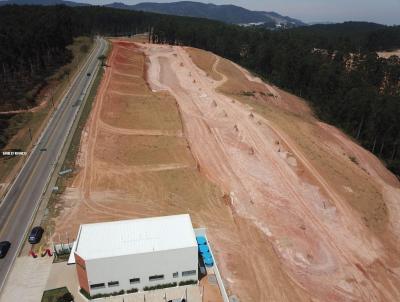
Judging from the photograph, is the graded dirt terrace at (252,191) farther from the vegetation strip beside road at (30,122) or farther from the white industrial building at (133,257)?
the vegetation strip beside road at (30,122)

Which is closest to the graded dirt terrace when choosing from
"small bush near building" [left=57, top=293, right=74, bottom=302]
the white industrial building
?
the white industrial building

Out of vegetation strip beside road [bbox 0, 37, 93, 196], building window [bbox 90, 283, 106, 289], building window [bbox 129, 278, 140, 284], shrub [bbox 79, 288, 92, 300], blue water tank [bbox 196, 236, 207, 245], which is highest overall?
vegetation strip beside road [bbox 0, 37, 93, 196]

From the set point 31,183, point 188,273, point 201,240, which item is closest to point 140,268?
point 188,273

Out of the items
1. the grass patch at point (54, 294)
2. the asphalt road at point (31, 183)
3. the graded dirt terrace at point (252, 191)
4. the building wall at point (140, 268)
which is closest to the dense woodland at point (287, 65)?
the graded dirt terrace at point (252, 191)

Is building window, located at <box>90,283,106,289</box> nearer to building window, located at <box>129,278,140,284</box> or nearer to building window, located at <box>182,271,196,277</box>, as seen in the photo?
building window, located at <box>129,278,140,284</box>

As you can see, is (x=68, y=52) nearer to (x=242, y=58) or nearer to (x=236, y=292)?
(x=242, y=58)

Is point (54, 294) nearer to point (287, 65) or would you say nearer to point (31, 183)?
point (31, 183)

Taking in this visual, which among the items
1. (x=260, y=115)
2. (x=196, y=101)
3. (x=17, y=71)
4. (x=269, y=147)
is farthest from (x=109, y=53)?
(x=269, y=147)
